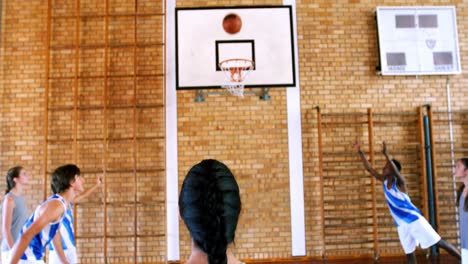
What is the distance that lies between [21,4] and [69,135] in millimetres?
2254

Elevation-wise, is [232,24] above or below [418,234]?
above

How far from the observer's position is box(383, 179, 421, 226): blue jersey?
16.8 ft

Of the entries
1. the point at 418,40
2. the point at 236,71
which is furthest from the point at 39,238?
the point at 418,40

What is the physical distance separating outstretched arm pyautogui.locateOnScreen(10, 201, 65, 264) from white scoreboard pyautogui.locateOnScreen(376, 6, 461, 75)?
533 centimetres

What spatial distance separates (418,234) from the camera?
508 cm

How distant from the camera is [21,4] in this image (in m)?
6.95

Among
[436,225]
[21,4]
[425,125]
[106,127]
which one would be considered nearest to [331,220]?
[436,225]

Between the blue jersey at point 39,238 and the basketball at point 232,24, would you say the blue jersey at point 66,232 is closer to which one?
the blue jersey at point 39,238

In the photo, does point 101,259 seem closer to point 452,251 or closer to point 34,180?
point 34,180

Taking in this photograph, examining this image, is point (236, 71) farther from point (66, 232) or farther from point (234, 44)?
point (66, 232)

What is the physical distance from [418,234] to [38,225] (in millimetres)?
4156

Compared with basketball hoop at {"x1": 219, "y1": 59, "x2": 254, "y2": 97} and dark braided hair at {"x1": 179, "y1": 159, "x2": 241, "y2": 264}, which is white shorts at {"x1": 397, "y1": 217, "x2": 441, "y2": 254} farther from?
dark braided hair at {"x1": 179, "y1": 159, "x2": 241, "y2": 264}

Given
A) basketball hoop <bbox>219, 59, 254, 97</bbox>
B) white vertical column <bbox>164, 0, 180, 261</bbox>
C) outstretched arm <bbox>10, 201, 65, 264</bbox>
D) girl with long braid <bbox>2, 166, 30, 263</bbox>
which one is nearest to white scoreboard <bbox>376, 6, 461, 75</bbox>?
basketball hoop <bbox>219, 59, 254, 97</bbox>

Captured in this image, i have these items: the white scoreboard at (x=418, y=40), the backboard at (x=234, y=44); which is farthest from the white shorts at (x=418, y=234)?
the white scoreboard at (x=418, y=40)
